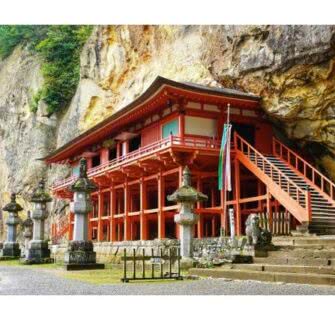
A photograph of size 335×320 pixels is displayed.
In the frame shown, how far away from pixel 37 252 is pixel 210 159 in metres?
8.85

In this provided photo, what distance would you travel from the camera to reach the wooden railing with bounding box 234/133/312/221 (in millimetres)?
17828

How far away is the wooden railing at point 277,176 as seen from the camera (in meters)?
17.8

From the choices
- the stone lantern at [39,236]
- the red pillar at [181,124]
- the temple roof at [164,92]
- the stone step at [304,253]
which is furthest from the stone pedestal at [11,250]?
the stone step at [304,253]

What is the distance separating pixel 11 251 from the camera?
28.5m

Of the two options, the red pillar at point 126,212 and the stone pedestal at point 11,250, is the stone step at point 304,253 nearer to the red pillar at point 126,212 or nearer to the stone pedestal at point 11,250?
the red pillar at point 126,212

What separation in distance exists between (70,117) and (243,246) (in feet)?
92.9

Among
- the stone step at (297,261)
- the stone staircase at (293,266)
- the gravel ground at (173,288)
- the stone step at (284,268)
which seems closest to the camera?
the gravel ground at (173,288)

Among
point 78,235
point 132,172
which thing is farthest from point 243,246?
point 132,172

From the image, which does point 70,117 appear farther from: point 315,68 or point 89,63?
point 315,68

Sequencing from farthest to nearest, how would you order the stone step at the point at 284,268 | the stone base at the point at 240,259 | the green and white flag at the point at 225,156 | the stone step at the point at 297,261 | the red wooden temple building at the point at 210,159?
1. the green and white flag at the point at 225,156
2. the red wooden temple building at the point at 210,159
3. the stone base at the point at 240,259
4. the stone step at the point at 297,261
5. the stone step at the point at 284,268

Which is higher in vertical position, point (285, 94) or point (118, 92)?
point (118, 92)

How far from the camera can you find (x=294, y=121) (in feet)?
73.0

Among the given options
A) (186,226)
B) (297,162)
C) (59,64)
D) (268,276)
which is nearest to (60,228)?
(59,64)

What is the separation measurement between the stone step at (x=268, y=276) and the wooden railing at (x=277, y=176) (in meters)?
5.34
